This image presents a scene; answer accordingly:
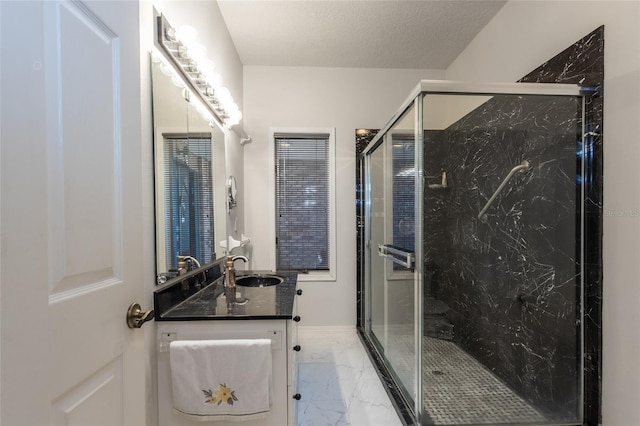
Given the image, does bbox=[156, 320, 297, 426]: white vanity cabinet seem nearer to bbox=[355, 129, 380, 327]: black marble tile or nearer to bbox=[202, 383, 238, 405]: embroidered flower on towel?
bbox=[202, 383, 238, 405]: embroidered flower on towel

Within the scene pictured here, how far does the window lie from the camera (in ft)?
9.78

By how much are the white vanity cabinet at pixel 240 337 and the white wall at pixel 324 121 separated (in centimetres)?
167

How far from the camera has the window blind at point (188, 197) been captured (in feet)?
4.38

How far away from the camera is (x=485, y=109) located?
182 centimetres

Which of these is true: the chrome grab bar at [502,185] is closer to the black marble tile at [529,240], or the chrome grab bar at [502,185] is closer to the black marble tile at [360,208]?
the black marble tile at [529,240]

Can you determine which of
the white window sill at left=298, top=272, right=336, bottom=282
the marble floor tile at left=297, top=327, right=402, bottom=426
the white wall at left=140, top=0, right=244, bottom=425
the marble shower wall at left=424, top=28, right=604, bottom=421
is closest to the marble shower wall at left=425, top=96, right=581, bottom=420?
the marble shower wall at left=424, top=28, right=604, bottom=421

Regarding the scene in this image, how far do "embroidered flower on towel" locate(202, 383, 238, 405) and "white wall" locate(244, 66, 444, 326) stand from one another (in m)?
1.75

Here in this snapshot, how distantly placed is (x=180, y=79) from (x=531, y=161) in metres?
2.08

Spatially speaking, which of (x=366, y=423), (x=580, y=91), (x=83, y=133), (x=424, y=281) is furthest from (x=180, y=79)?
(x=366, y=423)

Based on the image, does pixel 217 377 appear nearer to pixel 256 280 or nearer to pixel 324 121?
pixel 256 280

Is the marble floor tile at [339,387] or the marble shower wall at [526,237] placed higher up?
the marble shower wall at [526,237]

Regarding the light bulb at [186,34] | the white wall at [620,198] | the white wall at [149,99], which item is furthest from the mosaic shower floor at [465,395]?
the light bulb at [186,34]

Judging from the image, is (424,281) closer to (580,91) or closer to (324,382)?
(324,382)

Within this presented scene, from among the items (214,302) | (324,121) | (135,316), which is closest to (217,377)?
(214,302)
